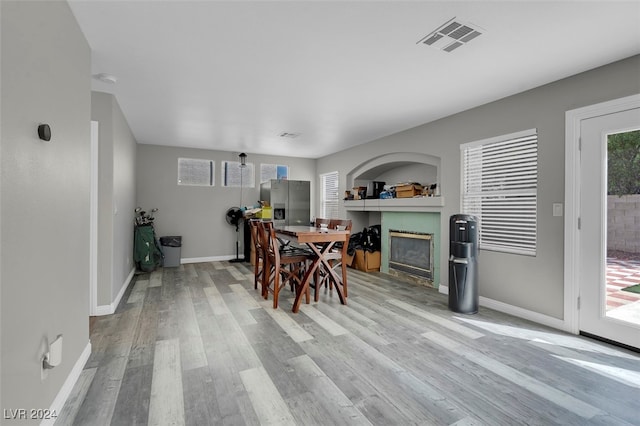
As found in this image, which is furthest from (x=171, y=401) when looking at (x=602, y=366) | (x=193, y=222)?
(x=193, y=222)

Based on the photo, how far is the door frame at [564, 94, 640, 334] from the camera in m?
2.77

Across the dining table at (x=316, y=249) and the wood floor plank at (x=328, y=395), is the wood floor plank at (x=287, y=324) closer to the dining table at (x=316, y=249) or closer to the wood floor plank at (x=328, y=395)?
the dining table at (x=316, y=249)

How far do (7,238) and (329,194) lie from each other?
6.16 metres

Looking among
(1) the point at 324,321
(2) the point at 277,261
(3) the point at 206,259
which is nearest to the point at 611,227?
(1) the point at 324,321

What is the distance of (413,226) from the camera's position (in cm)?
477

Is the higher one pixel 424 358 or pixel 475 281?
pixel 475 281

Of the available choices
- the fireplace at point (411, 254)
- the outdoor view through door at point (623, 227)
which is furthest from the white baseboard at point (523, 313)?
the fireplace at point (411, 254)

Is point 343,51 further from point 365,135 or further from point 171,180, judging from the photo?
point 171,180

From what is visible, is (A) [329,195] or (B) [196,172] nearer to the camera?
(B) [196,172]

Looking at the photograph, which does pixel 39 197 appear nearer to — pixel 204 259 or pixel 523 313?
pixel 523 313

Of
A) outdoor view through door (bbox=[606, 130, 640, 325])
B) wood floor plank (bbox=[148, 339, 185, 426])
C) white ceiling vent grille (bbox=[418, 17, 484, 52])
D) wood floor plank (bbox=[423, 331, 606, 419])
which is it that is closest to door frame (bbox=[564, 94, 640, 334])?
outdoor view through door (bbox=[606, 130, 640, 325])

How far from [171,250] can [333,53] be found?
480 cm

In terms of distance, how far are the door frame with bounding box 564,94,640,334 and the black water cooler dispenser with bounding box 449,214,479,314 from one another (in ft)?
2.54

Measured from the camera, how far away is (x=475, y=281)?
10.8 ft
